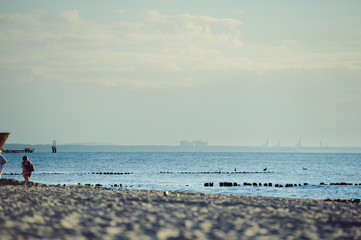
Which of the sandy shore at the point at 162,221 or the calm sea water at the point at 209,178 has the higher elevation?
the sandy shore at the point at 162,221

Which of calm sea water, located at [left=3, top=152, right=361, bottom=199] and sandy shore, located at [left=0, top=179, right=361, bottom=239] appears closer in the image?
sandy shore, located at [left=0, top=179, right=361, bottom=239]

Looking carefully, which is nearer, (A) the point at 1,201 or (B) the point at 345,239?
(B) the point at 345,239

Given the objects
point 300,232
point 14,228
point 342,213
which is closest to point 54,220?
point 14,228

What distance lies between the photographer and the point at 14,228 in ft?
35.4

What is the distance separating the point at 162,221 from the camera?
1306 centimetres

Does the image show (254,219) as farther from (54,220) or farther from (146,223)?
(54,220)

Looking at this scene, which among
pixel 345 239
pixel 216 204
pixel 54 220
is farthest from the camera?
pixel 216 204

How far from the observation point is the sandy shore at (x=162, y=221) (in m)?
11.0

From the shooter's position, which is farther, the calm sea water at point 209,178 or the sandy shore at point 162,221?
the calm sea water at point 209,178

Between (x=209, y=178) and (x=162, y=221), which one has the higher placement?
(x=162, y=221)

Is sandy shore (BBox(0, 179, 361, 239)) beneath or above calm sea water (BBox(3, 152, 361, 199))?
above

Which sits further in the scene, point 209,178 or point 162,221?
point 209,178

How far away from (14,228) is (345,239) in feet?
27.2

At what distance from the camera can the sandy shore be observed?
11.0 metres
